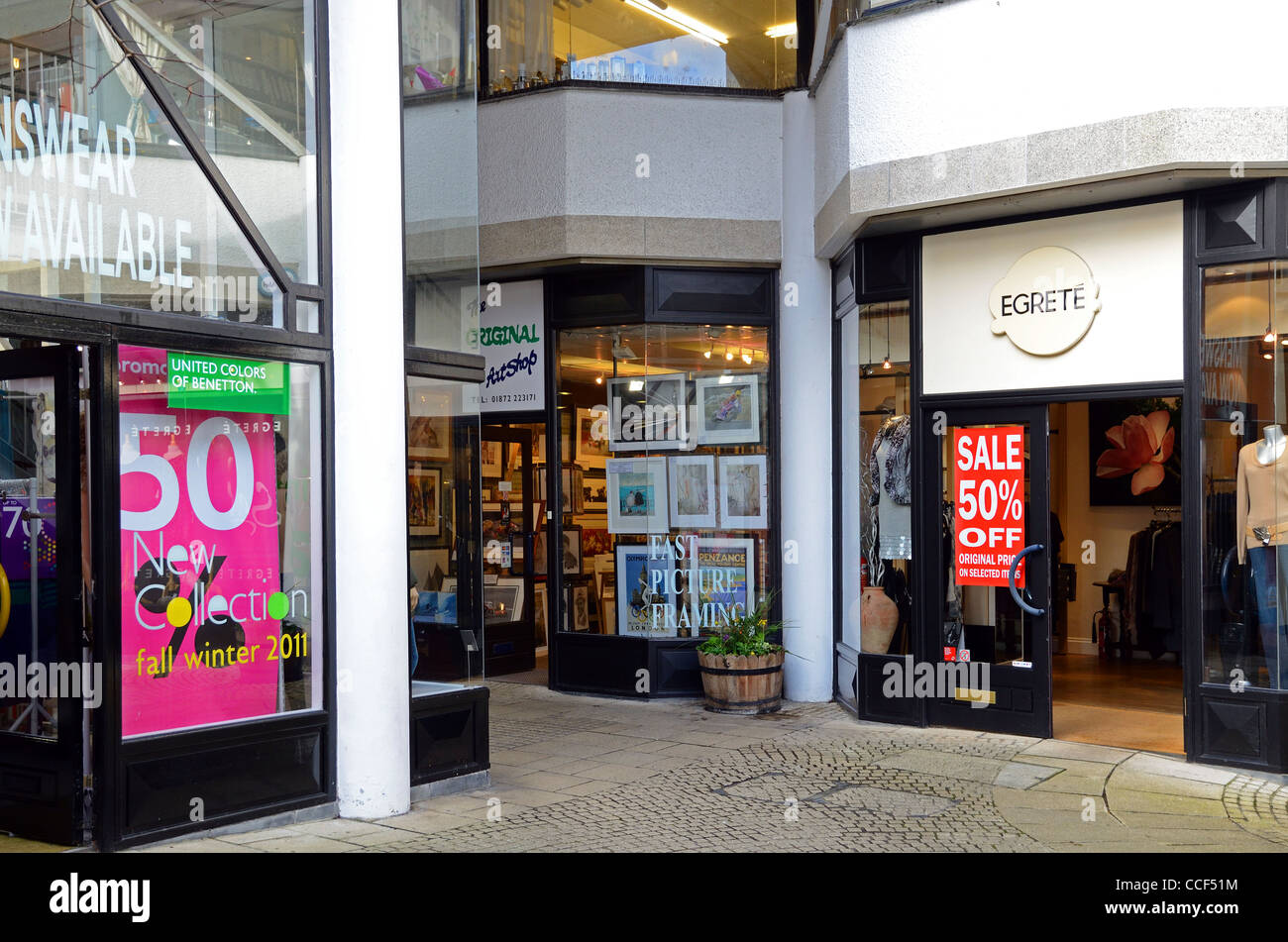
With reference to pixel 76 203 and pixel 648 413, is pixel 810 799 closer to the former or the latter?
pixel 648 413

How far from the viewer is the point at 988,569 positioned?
8.80 metres

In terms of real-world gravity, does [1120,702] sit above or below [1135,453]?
below

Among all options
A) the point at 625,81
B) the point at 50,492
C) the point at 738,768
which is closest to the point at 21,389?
the point at 50,492

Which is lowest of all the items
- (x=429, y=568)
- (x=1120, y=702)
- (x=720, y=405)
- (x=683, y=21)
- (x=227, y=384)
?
(x=1120, y=702)

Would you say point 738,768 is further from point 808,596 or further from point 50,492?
point 50,492

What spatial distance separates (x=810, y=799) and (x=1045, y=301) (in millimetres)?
3961

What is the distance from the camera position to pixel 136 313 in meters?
5.80

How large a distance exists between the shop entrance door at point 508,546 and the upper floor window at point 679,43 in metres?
3.56

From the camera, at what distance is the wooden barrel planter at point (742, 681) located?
956cm

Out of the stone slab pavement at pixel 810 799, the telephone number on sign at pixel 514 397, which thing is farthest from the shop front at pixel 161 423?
the telephone number on sign at pixel 514 397

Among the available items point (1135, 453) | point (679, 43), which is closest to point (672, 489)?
point (679, 43)

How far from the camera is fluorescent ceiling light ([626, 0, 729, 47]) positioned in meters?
10.7
